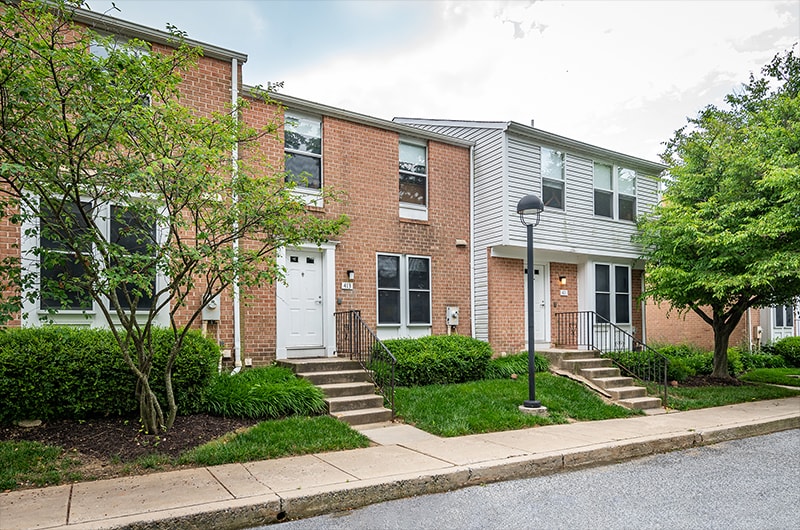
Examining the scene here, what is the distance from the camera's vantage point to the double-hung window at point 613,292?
13.4 meters

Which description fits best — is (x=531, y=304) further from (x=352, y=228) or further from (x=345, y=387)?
(x=352, y=228)

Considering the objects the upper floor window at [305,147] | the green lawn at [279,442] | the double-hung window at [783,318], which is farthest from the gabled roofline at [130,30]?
the double-hung window at [783,318]

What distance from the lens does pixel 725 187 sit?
36.2ft

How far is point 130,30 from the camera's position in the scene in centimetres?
812

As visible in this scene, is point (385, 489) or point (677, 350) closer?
point (385, 489)

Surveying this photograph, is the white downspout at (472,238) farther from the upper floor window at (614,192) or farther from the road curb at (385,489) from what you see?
the road curb at (385,489)

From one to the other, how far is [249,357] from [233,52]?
205 inches

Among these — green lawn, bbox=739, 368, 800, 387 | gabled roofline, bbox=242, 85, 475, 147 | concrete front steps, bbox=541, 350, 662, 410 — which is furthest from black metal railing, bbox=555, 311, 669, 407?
gabled roofline, bbox=242, 85, 475, 147

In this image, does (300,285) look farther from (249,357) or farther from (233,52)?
(233,52)

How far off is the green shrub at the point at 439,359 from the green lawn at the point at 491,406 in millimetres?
303

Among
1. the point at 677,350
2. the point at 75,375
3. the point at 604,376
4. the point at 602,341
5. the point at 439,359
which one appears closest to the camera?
the point at 75,375

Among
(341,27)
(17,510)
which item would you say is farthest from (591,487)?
(341,27)

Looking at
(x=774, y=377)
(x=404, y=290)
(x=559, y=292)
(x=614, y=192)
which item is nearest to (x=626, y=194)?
(x=614, y=192)

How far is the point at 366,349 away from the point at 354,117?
15.4 ft
